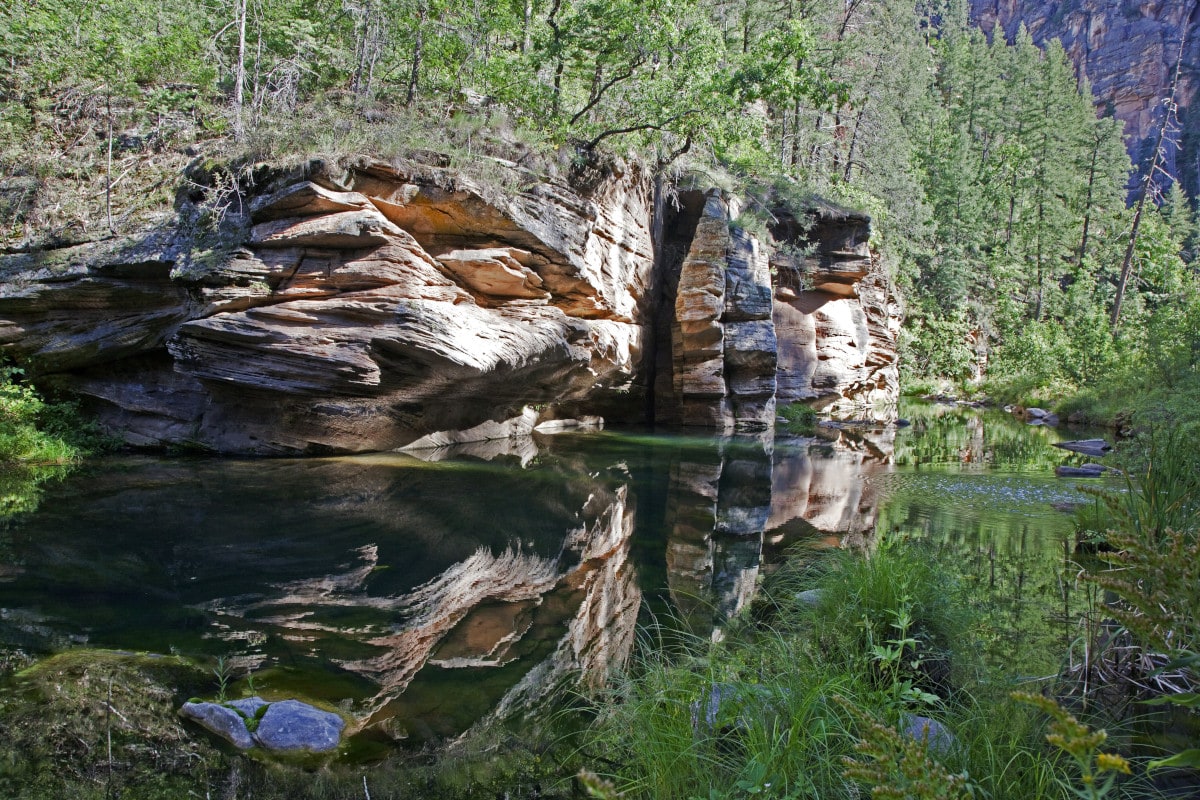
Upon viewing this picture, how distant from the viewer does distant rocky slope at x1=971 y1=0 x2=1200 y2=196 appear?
5984 centimetres

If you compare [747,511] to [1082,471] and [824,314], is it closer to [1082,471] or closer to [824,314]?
[1082,471]

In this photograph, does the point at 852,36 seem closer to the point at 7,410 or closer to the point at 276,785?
the point at 7,410

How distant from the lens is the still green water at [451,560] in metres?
4.84

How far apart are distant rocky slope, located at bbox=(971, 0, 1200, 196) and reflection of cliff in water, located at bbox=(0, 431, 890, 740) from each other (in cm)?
6737

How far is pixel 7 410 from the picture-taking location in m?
12.0

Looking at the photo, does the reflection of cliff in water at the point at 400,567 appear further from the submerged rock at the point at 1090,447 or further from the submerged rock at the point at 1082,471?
the submerged rock at the point at 1090,447

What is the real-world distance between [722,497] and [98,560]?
8.20m

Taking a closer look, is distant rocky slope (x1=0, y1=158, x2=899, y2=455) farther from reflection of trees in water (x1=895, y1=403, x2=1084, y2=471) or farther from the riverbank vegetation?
the riverbank vegetation

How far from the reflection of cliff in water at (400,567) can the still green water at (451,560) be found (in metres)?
0.03

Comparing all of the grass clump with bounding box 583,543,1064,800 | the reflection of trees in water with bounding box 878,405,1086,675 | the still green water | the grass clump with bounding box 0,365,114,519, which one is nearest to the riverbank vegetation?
the grass clump with bounding box 583,543,1064,800

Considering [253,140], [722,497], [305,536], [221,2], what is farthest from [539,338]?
[221,2]

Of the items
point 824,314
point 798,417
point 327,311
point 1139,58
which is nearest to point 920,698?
point 327,311

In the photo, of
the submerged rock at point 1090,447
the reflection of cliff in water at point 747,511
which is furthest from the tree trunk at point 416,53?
the submerged rock at point 1090,447

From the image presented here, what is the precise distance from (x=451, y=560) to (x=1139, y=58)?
269 ft
